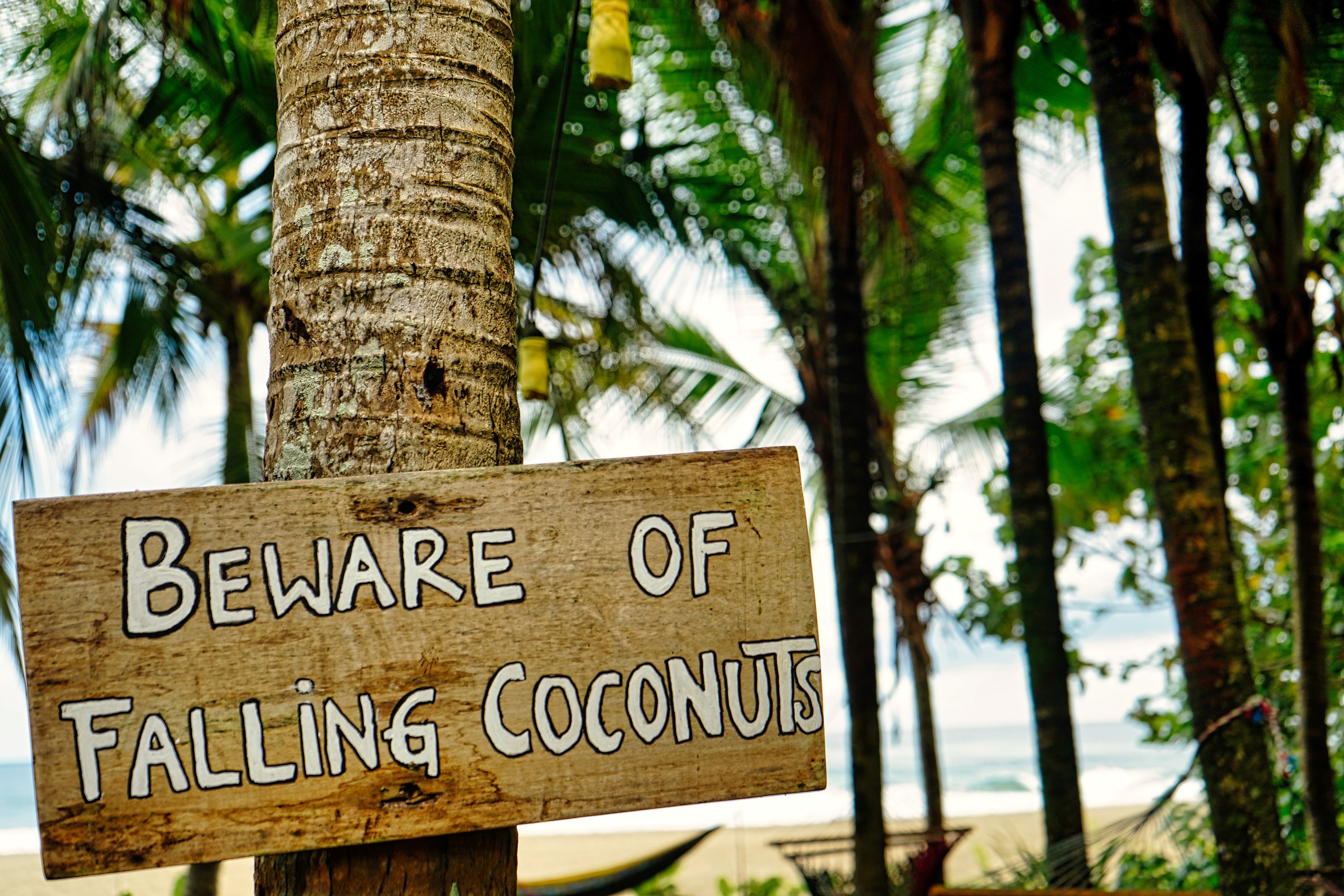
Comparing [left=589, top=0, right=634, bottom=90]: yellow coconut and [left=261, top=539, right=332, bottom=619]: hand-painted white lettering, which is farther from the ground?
[left=589, top=0, right=634, bottom=90]: yellow coconut

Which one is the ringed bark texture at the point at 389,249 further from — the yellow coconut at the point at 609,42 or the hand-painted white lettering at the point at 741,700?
the yellow coconut at the point at 609,42

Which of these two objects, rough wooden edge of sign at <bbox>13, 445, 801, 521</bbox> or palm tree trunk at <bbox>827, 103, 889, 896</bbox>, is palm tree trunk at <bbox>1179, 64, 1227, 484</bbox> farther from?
rough wooden edge of sign at <bbox>13, 445, 801, 521</bbox>

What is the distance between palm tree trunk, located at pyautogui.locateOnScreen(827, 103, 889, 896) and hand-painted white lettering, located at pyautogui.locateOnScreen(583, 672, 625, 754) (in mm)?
3246

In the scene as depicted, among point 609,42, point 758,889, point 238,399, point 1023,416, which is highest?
point 238,399

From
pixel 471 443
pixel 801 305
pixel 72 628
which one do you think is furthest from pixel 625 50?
pixel 801 305

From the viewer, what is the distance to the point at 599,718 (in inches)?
39.4

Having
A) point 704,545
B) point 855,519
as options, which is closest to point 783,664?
point 704,545

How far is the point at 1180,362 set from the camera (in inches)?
106

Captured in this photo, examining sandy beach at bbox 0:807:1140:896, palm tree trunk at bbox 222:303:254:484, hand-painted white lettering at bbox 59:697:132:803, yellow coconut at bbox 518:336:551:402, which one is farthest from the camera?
sandy beach at bbox 0:807:1140:896

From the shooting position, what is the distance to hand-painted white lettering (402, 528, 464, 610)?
0.98 meters

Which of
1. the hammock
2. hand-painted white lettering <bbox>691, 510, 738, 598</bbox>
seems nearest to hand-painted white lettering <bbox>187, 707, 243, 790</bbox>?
hand-painted white lettering <bbox>691, 510, 738, 598</bbox>

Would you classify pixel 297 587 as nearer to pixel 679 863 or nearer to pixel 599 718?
pixel 599 718

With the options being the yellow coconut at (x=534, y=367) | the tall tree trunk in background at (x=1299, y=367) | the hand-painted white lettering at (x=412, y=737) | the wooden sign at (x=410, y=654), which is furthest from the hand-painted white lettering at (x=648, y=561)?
the tall tree trunk in background at (x=1299, y=367)

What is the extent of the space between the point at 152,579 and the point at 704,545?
1.77ft
